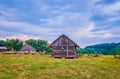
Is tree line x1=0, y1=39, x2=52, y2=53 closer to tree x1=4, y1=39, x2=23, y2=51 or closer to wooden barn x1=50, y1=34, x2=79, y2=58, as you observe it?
tree x1=4, y1=39, x2=23, y2=51

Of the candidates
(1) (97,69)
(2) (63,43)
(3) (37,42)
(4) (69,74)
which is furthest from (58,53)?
(3) (37,42)

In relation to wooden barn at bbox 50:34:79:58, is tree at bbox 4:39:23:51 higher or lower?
higher

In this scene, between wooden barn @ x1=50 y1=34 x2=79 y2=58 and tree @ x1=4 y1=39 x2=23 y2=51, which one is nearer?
wooden barn @ x1=50 y1=34 x2=79 y2=58

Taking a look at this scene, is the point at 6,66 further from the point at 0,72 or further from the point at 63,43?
the point at 63,43

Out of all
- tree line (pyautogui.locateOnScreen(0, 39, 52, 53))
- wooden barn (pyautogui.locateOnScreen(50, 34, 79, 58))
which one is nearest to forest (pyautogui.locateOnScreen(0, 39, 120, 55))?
tree line (pyautogui.locateOnScreen(0, 39, 52, 53))

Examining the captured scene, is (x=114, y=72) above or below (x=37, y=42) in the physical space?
below

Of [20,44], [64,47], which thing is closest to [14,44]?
[20,44]

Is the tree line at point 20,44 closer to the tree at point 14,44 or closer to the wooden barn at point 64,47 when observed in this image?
the tree at point 14,44

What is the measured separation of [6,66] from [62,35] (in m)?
24.4

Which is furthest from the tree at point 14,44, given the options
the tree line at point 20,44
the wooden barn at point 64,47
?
the wooden barn at point 64,47

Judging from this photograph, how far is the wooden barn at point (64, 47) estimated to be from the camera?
59.3 meters

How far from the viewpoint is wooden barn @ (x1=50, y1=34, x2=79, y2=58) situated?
59.3 metres

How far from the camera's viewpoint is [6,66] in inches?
1444

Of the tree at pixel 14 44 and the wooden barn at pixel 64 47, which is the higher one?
the tree at pixel 14 44
